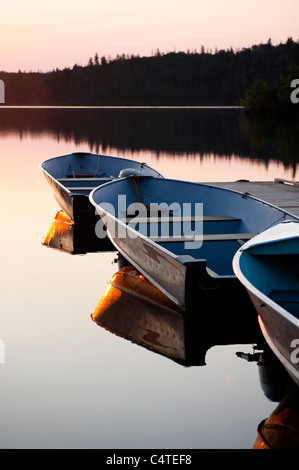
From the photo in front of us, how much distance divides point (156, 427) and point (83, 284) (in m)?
4.15

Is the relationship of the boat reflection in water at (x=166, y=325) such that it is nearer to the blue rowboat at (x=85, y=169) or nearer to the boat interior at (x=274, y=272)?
the boat interior at (x=274, y=272)

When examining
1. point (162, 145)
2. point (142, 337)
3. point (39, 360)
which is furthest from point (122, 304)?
point (162, 145)

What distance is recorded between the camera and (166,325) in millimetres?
7168

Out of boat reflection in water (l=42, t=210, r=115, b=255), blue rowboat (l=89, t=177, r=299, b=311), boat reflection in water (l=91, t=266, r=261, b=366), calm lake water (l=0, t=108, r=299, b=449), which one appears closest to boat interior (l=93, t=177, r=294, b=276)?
blue rowboat (l=89, t=177, r=299, b=311)

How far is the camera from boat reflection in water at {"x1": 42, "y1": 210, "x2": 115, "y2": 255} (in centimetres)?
1178

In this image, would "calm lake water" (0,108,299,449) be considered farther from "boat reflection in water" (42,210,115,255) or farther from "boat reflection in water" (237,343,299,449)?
"boat reflection in water" (42,210,115,255)

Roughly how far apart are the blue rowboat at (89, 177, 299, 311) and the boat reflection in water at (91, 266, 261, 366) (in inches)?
8.1

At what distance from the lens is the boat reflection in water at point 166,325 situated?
22.1ft

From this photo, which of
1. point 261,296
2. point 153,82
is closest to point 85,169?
point 261,296

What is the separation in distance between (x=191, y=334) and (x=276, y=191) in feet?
26.6

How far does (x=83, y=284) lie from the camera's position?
30.4 feet

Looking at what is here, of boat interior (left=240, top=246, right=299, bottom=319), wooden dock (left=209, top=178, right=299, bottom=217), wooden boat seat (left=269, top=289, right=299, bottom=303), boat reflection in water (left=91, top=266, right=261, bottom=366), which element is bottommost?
boat reflection in water (left=91, top=266, right=261, bottom=366)

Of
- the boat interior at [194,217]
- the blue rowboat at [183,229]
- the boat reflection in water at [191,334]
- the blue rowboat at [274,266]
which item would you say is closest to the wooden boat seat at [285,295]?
the blue rowboat at [274,266]

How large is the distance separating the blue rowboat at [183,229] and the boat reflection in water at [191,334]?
9.1 inches
